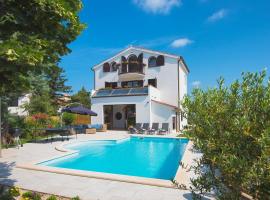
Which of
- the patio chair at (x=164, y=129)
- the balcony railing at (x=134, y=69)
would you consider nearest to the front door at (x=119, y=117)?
the balcony railing at (x=134, y=69)

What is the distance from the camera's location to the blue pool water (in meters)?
11.7

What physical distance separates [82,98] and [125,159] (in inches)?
1885

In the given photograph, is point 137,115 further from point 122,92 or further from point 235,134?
point 235,134

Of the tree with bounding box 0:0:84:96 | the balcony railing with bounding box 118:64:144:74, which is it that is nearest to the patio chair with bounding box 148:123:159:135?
the balcony railing with bounding box 118:64:144:74

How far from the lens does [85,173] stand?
895cm

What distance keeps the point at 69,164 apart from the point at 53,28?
8985mm

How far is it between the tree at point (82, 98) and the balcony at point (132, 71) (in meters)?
29.1

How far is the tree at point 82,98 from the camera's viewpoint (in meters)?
59.2

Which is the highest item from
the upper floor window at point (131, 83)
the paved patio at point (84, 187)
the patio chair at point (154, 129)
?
the upper floor window at point (131, 83)

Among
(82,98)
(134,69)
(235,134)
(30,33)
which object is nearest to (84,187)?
(30,33)

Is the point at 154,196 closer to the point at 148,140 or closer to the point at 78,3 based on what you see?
the point at 78,3

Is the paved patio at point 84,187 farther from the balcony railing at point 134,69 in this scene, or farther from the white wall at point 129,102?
the balcony railing at point 134,69

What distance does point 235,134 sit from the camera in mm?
2932

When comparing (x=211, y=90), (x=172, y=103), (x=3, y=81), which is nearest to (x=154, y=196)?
(x=211, y=90)
